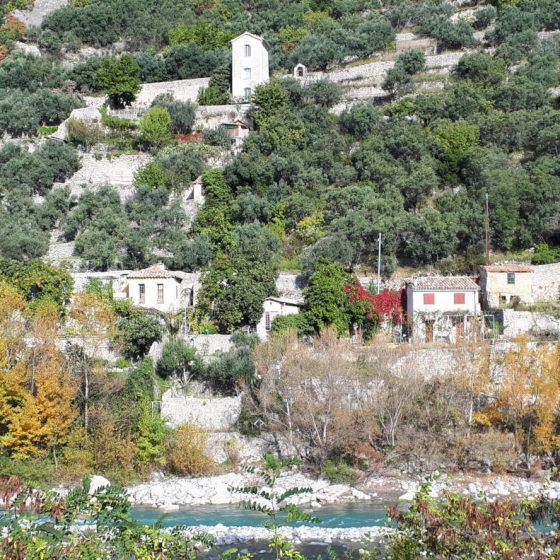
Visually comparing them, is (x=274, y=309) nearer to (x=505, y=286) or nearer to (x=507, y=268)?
(x=505, y=286)

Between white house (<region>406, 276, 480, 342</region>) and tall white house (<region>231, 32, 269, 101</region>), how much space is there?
25297mm

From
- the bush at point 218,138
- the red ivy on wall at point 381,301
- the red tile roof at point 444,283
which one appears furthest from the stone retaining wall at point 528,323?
the bush at point 218,138

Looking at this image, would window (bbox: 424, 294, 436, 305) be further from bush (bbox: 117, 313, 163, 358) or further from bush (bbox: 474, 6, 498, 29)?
bush (bbox: 474, 6, 498, 29)

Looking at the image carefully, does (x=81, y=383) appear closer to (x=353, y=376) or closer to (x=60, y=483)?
(x=60, y=483)

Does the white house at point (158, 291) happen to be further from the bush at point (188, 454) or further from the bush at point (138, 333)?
the bush at point (188, 454)

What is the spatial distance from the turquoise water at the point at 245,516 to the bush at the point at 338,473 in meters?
2.11

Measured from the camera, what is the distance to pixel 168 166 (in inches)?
1992

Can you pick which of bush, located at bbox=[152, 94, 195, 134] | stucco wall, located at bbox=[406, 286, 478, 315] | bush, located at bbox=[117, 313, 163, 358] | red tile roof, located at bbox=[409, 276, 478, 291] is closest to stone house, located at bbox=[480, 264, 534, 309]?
red tile roof, located at bbox=[409, 276, 478, 291]

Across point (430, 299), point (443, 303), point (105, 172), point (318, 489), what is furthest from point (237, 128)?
point (318, 489)

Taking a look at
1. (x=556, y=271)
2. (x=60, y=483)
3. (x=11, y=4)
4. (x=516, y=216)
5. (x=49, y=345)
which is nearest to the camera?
(x=60, y=483)

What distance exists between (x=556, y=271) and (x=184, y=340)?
16163 millimetres

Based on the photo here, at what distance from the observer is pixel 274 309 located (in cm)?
3775

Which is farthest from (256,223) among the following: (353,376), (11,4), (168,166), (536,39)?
(11,4)

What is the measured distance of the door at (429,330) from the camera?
3712 cm
